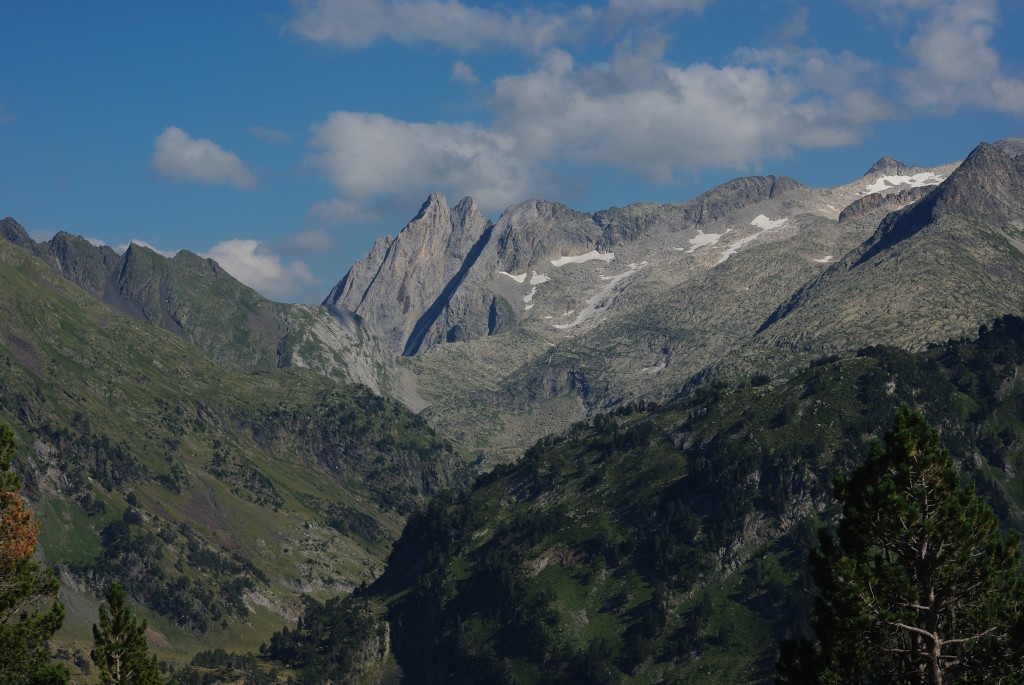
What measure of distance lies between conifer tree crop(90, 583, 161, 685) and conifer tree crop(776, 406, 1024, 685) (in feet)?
185

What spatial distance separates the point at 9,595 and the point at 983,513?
6201 cm

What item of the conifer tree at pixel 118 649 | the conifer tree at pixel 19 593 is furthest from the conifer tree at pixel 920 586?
the conifer tree at pixel 118 649

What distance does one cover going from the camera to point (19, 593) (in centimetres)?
8212

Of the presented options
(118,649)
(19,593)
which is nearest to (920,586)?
(19,593)

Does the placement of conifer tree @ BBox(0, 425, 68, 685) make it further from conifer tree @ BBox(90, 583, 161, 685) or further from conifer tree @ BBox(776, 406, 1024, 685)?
conifer tree @ BBox(776, 406, 1024, 685)

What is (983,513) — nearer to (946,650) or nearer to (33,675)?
(946,650)

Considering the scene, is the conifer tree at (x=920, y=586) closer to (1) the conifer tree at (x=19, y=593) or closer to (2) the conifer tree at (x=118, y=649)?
(1) the conifer tree at (x=19, y=593)

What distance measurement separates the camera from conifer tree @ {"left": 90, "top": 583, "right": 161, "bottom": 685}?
100000 millimetres

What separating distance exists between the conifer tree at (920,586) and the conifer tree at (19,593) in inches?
1996

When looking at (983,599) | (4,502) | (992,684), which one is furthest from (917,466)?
(4,502)

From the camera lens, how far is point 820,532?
76250 millimetres

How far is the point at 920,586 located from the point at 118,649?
210 ft

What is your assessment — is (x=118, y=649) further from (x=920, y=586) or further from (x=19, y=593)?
(x=920, y=586)

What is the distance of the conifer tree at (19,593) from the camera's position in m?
81.3
